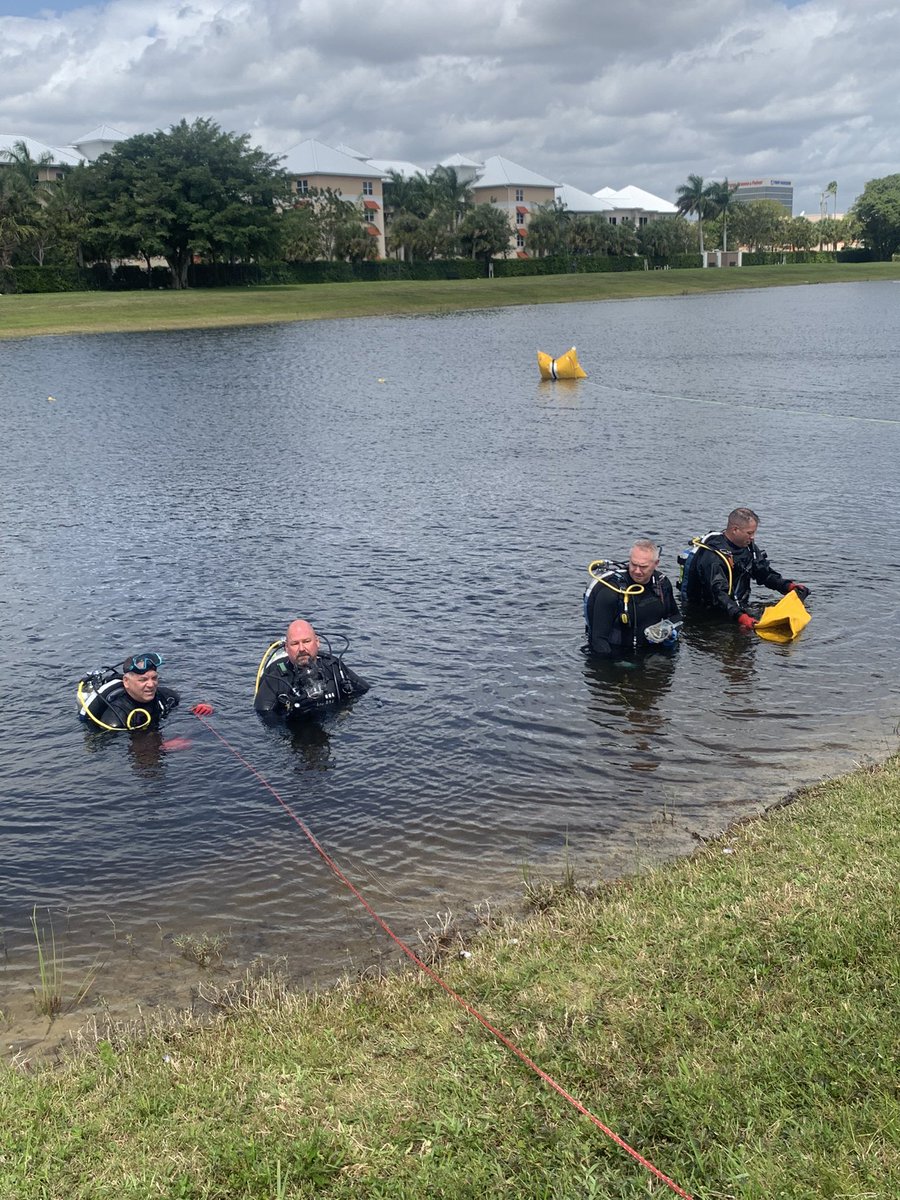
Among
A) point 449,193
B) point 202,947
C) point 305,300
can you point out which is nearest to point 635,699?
point 202,947

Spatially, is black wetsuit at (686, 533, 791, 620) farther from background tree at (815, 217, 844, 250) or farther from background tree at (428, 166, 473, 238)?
background tree at (815, 217, 844, 250)

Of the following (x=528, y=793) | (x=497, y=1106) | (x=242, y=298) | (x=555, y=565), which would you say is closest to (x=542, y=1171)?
(x=497, y=1106)

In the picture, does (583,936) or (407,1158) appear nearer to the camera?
(407,1158)

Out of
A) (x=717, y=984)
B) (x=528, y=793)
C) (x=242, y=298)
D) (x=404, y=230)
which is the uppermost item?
(x=404, y=230)

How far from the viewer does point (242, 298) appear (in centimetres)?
8062

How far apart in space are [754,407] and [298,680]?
2586 cm

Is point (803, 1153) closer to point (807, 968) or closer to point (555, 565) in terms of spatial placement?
point (807, 968)

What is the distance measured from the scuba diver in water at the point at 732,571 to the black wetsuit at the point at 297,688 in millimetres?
5375

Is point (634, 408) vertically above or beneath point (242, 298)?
beneath

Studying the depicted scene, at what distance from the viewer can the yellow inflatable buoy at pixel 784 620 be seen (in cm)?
1421

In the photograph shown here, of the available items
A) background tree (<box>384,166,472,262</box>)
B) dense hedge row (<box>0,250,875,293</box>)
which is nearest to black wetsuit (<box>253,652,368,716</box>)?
dense hedge row (<box>0,250,875,293</box>)

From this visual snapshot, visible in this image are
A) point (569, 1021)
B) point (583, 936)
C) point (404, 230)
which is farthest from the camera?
point (404, 230)

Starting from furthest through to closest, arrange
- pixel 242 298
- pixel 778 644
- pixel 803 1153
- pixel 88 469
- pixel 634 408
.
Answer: pixel 242 298
pixel 634 408
pixel 88 469
pixel 778 644
pixel 803 1153

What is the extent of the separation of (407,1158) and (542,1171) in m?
0.61
